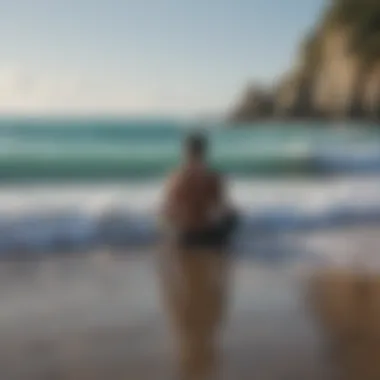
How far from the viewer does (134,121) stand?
3.47 meters

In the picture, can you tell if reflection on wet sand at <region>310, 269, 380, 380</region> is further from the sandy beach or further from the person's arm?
the person's arm

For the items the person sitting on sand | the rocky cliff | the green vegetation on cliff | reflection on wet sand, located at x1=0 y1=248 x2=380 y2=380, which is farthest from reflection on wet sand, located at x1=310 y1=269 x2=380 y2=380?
the green vegetation on cliff

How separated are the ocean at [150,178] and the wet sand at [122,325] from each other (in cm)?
42

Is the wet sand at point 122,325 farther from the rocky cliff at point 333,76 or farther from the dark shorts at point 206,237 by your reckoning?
the rocky cliff at point 333,76

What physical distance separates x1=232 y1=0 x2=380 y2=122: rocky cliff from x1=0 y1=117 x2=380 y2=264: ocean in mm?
157

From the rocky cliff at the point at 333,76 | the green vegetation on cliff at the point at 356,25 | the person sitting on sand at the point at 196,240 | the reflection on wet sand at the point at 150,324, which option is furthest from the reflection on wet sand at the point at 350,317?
the green vegetation on cliff at the point at 356,25

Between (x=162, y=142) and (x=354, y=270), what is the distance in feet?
4.79

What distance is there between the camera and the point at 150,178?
3.70m

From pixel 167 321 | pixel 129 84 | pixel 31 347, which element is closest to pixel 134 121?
pixel 129 84

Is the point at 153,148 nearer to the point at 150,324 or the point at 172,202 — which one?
the point at 172,202

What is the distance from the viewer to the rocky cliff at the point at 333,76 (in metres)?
3.55

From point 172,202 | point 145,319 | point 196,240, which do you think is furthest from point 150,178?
point 145,319

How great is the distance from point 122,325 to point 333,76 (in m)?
2.99

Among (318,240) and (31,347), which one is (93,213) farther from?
(31,347)
